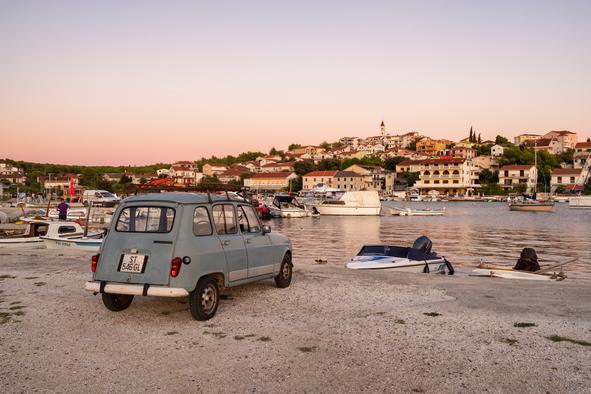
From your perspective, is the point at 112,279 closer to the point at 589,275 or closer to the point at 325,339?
the point at 325,339

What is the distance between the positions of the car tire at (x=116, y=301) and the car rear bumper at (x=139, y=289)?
619 mm

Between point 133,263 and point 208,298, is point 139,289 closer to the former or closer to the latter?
point 133,263

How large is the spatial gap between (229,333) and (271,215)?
213ft

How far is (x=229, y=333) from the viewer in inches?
288

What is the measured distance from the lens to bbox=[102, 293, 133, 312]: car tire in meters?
8.46

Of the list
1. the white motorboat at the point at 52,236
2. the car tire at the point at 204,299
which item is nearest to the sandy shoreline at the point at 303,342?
the car tire at the point at 204,299

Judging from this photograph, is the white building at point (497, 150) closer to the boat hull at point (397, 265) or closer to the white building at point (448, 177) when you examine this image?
the white building at point (448, 177)

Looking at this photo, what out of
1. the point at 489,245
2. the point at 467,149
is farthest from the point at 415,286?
the point at 467,149

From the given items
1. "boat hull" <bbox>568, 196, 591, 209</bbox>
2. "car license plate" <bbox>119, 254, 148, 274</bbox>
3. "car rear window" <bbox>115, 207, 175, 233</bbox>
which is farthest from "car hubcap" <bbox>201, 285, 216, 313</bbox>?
"boat hull" <bbox>568, 196, 591, 209</bbox>

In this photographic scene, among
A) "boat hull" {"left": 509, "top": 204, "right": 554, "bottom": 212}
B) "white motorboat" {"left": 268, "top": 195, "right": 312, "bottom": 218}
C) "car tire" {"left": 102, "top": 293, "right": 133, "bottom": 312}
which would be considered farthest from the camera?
"boat hull" {"left": 509, "top": 204, "right": 554, "bottom": 212}

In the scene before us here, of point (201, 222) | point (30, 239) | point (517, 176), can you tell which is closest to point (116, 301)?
point (201, 222)

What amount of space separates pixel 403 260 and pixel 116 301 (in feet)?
33.4

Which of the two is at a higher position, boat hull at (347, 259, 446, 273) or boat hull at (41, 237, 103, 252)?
boat hull at (347, 259, 446, 273)

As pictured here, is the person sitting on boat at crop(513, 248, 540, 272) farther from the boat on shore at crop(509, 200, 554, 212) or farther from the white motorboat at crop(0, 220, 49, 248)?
the boat on shore at crop(509, 200, 554, 212)
